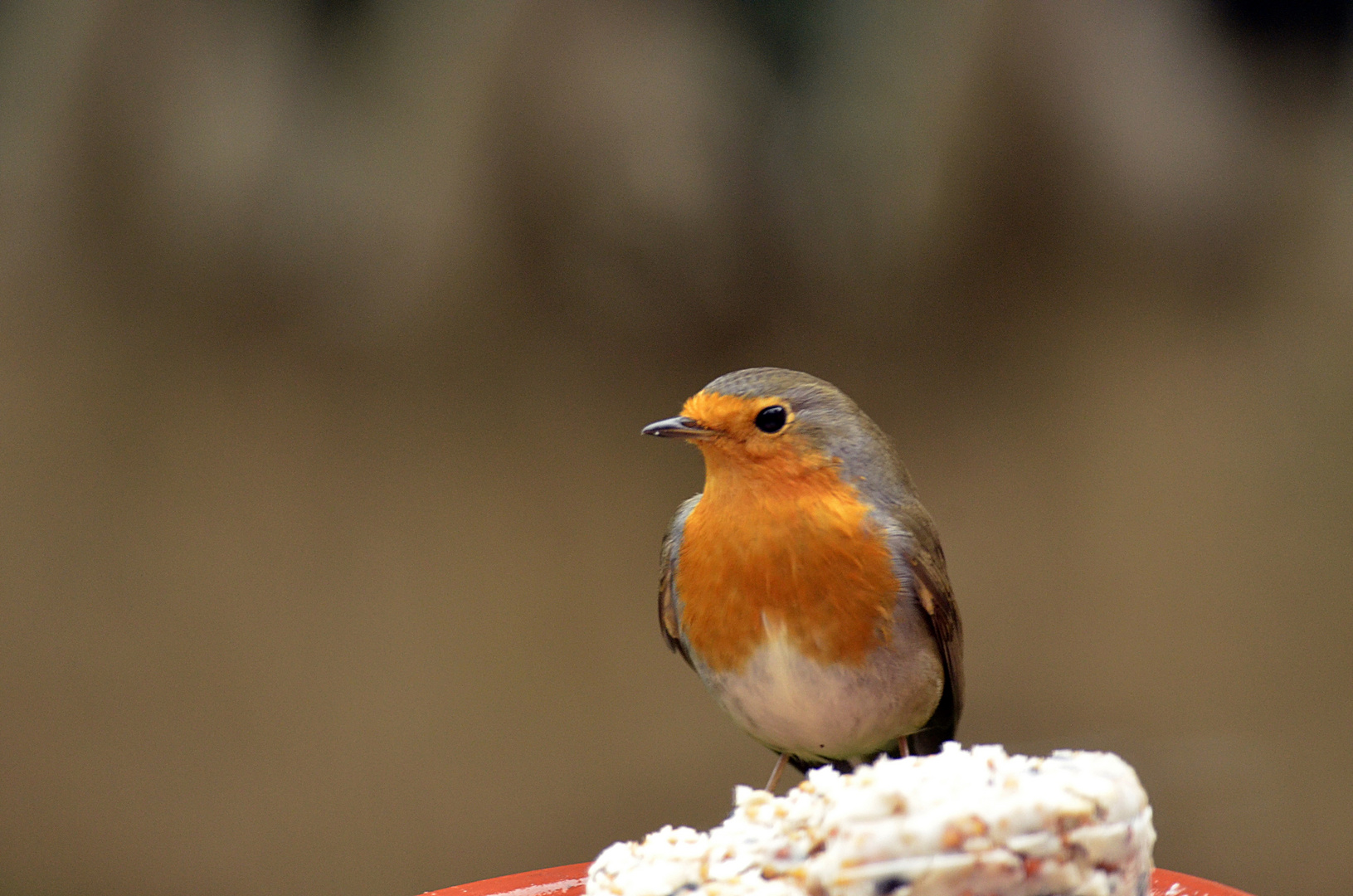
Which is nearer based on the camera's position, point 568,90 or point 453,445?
point 568,90

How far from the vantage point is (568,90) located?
155 cm

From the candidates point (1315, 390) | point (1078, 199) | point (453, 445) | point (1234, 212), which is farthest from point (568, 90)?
point (1315, 390)

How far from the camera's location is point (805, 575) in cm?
91

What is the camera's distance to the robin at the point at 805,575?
0.91m

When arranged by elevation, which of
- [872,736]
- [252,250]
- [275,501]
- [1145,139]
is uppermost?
[1145,139]

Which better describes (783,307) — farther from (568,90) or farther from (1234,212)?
(1234,212)

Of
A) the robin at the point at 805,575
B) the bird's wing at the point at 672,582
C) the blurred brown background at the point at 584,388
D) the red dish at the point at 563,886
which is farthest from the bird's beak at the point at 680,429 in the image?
the blurred brown background at the point at 584,388

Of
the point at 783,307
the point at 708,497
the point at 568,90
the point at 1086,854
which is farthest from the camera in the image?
the point at 783,307

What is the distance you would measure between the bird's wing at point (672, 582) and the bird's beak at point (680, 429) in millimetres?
130

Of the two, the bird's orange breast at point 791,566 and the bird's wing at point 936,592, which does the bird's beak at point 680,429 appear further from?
the bird's wing at point 936,592

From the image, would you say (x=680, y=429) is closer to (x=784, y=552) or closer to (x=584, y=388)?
(x=784, y=552)

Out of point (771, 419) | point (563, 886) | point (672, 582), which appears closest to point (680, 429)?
point (771, 419)

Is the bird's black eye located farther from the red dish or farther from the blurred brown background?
the blurred brown background

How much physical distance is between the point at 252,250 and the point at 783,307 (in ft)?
2.79
